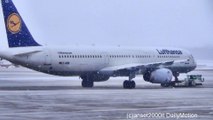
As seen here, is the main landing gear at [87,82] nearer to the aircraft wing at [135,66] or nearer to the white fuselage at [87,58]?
the white fuselage at [87,58]

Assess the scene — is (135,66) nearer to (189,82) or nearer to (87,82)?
(87,82)

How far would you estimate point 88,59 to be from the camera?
53250mm

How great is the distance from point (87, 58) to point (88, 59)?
132 mm

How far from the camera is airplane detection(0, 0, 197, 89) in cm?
4931

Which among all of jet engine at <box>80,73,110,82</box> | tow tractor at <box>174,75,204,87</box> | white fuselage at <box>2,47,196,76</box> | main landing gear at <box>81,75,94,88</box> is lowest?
tow tractor at <box>174,75,204,87</box>

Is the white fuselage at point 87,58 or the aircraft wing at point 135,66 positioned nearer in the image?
the white fuselage at point 87,58

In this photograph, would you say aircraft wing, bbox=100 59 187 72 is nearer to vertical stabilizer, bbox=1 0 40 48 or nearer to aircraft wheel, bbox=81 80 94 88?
aircraft wheel, bbox=81 80 94 88

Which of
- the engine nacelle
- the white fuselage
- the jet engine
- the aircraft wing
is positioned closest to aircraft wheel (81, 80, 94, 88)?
the jet engine

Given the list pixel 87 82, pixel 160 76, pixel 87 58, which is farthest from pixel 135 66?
pixel 87 82

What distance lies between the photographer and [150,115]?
966 inches

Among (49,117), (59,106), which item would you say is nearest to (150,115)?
(49,117)

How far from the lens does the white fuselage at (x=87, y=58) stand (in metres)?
49.3

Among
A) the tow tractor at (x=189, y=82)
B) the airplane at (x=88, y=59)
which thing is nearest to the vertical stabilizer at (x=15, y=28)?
the airplane at (x=88, y=59)

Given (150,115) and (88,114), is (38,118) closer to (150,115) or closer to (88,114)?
(88,114)
